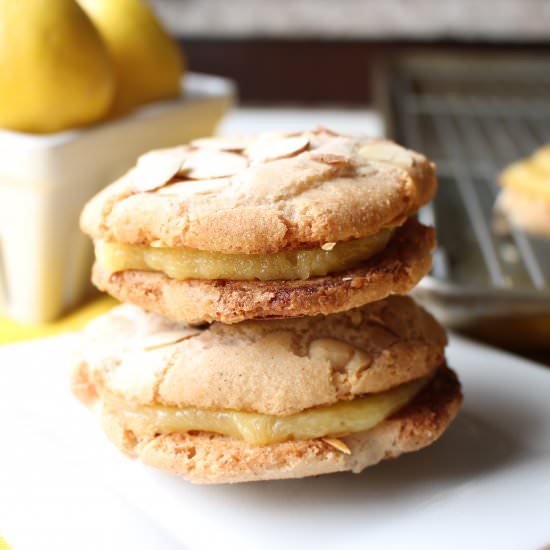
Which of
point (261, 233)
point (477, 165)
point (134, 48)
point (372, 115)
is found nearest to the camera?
point (261, 233)

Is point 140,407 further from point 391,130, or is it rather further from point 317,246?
point 391,130

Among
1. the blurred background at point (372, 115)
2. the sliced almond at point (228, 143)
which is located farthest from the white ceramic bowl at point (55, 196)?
the sliced almond at point (228, 143)

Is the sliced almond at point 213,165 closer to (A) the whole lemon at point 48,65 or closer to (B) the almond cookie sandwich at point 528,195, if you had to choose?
(A) the whole lemon at point 48,65

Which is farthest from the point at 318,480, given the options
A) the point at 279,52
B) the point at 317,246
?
the point at 279,52

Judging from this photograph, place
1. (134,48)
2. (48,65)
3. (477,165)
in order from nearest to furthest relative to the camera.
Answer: (48,65), (134,48), (477,165)

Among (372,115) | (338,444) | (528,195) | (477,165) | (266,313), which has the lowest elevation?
(372,115)

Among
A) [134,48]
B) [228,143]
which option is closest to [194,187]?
[228,143]

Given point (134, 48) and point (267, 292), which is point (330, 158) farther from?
point (134, 48)

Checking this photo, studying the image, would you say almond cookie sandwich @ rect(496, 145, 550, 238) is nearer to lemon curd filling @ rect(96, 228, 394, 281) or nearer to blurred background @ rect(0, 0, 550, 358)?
blurred background @ rect(0, 0, 550, 358)
